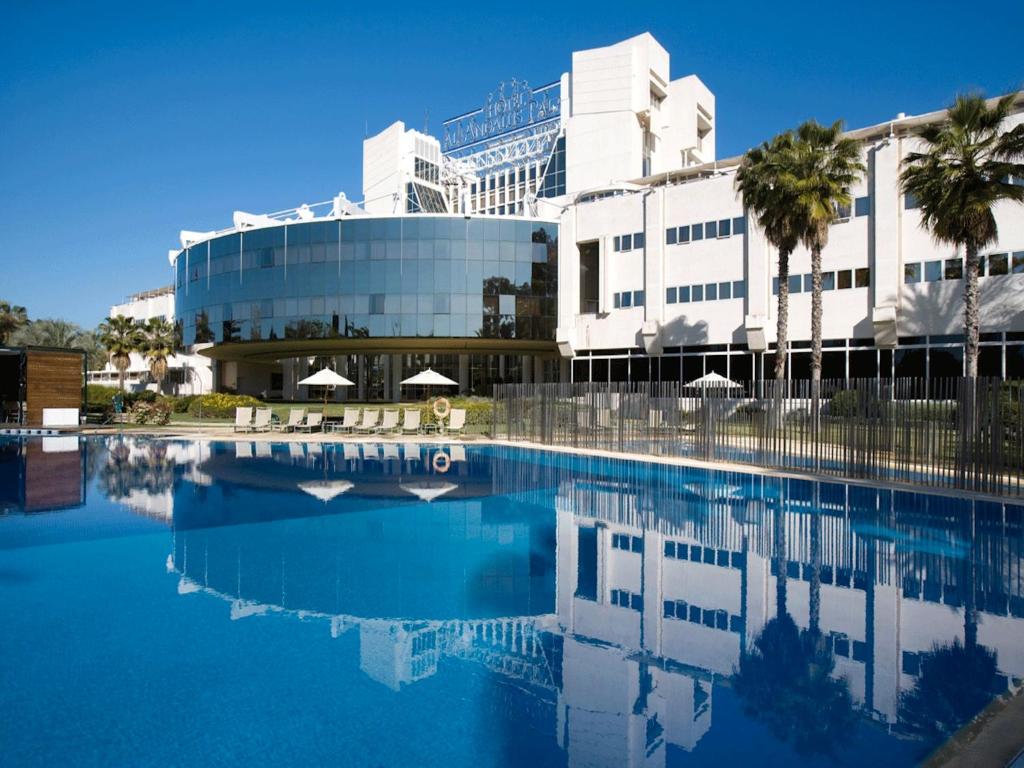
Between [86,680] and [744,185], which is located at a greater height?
[744,185]

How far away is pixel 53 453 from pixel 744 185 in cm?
2568

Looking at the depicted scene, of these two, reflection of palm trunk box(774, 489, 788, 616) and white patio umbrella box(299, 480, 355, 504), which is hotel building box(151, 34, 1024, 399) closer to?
reflection of palm trunk box(774, 489, 788, 616)

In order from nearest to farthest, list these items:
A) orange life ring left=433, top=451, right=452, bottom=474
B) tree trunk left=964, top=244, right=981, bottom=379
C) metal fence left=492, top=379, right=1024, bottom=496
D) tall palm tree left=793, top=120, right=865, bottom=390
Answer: metal fence left=492, top=379, right=1024, bottom=496 < orange life ring left=433, top=451, right=452, bottom=474 < tree trunk left=964, top=244, right=981, bottom=379 < tall palm tree left=793, top=120, right=865, bottom=390

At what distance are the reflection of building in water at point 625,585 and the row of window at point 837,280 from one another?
720 inches

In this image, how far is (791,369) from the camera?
102 feet

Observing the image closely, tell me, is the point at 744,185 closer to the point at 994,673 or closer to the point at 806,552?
the point at 806,552

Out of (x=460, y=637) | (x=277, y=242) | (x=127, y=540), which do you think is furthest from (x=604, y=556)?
(x=277, y=242)

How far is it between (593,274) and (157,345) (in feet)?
120

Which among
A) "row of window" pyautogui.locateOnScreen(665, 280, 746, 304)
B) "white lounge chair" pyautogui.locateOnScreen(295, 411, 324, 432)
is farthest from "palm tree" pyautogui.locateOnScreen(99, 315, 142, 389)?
"row of window" pyautogui.locateOnScreen(665, 280, 746, 304)

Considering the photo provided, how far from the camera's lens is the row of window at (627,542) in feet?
31.1

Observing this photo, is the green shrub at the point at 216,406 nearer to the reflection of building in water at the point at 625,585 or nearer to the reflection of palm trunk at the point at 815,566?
the reflection of building in water at the point at 625,585

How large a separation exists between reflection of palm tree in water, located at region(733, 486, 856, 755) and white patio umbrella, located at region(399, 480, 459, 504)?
8119 mm

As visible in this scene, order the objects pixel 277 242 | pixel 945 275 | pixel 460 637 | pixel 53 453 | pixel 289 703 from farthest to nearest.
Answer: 1. pixel 277 242
2. pixel 945 275
3. pixel 53 453
4. pixel 460 637
5. pixel 289 703

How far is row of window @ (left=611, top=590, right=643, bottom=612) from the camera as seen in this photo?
23.0 feet
